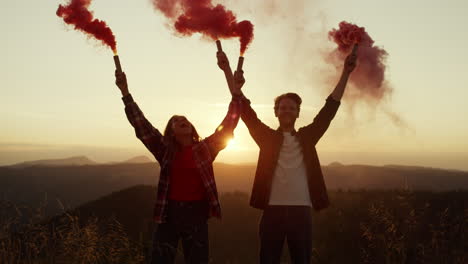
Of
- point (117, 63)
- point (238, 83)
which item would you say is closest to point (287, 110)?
point (238, 83)

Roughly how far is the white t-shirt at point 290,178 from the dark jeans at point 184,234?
920 millimetres

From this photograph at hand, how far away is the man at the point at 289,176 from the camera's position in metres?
5.20

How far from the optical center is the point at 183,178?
5.39 metres

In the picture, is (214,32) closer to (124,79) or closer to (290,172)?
(124,79)

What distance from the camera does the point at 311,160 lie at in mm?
5480

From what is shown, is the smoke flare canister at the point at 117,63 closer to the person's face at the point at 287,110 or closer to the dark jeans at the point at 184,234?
the dark jeans at the point at 184,234

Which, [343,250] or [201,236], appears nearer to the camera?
[201,236]

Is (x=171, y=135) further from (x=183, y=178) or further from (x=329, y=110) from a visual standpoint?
(x=329, y=110)

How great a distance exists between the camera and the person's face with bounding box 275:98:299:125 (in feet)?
18.6

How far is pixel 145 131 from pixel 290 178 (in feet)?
6.41

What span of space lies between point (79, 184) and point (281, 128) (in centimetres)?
7470

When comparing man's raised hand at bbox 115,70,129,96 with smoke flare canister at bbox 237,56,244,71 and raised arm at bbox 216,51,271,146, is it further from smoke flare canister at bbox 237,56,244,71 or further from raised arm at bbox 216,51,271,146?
smoke flare canister at bbox 237,56,244,71

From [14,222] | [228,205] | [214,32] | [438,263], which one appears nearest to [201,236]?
[214,32]

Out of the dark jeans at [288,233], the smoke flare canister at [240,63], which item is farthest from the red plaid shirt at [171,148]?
the dark jeans at [288,233]
